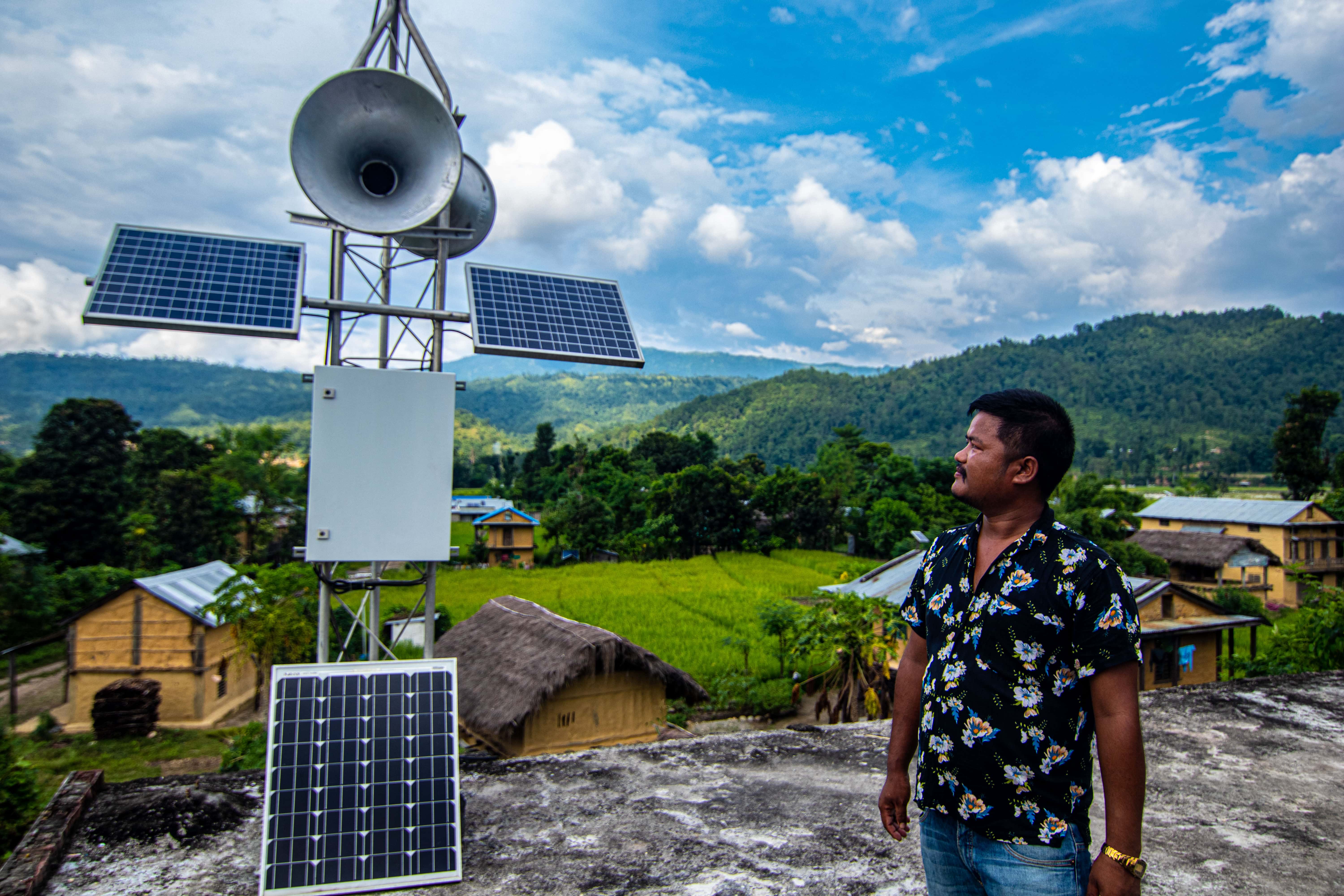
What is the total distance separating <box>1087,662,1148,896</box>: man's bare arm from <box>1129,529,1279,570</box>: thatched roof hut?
29.5 metres

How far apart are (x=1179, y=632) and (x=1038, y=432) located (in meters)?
13.2

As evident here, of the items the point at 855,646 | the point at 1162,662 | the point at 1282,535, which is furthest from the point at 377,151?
the point at 1282,535

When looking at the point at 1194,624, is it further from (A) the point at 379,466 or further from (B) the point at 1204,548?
(B) the point at 1204,548

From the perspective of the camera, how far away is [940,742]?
1676 millimetres

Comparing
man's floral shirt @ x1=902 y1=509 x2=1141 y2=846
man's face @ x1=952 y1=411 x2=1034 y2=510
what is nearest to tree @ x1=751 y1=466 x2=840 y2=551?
man's face @ x1=952 y1=411 x2=1034 y2=510

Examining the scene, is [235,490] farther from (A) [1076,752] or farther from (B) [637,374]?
(B) [637,374]

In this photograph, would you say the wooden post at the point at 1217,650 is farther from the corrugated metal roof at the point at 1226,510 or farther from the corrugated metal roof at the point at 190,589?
the corrugated metal roof at the point at 1226,510

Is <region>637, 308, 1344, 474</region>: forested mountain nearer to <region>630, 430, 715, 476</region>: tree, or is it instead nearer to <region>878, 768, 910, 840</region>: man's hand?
<region>630, 430, 715, 476</region>: tree

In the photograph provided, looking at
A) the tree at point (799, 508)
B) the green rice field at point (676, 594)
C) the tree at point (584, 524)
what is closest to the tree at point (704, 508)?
the tree at point (799, 508)

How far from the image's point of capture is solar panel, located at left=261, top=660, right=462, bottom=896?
109 inches

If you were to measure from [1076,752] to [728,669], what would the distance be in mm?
14293

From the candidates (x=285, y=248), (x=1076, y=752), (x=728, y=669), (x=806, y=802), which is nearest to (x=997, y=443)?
(x=1076, y=752)

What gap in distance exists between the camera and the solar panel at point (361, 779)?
2773 mm

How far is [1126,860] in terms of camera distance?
57.7 inches
